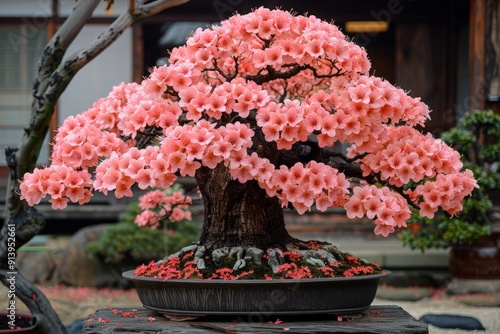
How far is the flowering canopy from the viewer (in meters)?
2.44

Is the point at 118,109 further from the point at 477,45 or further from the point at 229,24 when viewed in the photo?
the point at 477,45

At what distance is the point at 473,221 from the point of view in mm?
7172

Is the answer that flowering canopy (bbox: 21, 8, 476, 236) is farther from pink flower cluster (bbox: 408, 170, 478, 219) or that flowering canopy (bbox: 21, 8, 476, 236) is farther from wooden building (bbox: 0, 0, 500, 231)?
wooden building (bbox: 0, 0, 500, 231)

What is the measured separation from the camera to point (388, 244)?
863 cm

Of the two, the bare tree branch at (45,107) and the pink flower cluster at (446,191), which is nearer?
the pink flower cluster at (446,191)

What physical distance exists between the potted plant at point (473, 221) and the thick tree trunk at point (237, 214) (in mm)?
4310

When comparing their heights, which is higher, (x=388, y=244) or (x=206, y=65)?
(x=206, y=65)

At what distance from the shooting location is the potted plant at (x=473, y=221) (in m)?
6.95

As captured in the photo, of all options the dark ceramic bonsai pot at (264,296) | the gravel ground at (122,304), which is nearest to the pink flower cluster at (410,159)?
the dark ceramic bonsai pot at (264,296)

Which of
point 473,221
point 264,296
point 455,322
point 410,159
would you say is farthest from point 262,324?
point 473,221

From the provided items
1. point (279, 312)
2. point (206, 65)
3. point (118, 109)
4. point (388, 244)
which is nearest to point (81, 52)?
point (118, 109)

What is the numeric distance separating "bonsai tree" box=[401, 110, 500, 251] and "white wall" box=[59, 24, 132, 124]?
4.09 meters

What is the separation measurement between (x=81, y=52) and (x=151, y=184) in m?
1.51

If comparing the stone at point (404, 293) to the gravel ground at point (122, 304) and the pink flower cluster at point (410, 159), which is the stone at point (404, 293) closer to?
the gravel ground at point (122, 304)
